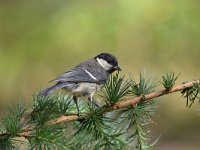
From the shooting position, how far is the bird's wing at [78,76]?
219 cm

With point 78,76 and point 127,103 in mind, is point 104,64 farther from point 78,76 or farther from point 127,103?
point 127,103

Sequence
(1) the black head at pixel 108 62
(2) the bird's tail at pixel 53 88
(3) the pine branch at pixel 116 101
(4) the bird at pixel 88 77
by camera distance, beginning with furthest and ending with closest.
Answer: (1) the black head at pixel 108 62 < (4) the bird at pixel 88 77 < (2) the bird's tail at pixel 53 88 < (3) the pine branch at pixel 116 101

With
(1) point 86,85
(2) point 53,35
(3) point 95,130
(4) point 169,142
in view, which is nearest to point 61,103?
(3) point 95,130

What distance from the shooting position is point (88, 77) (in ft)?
7.67

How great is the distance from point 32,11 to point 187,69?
184cm

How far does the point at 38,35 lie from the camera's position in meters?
6.29

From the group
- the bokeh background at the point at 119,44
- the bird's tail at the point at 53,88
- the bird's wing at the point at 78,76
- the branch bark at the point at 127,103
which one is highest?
the bokeh background at the point at 119,44

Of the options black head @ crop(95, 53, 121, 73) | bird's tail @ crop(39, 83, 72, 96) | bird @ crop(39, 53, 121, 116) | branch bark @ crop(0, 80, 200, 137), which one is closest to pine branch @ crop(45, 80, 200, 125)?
branch bark @ crop(0, 80, 200, 137)

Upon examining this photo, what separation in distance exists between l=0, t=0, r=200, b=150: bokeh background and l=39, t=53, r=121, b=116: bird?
3544mm

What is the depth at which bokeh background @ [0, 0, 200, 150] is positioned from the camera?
6.04 m

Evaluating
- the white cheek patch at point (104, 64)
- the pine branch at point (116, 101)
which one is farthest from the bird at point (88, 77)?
the pine branch at point (116, 101)

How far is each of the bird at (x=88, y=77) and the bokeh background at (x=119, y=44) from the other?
140 inches

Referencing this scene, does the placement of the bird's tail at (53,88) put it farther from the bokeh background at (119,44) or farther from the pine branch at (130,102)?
the bokeh background at (119,44)

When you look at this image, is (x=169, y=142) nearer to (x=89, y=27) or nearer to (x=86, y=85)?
(x=89, y=27)
